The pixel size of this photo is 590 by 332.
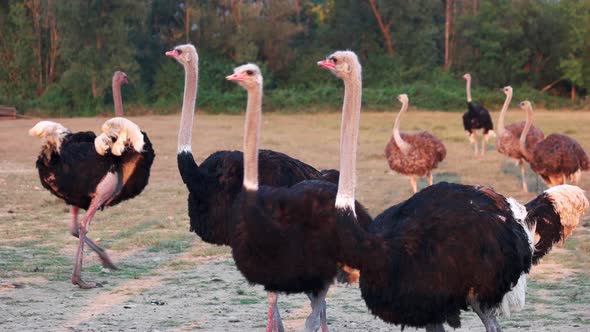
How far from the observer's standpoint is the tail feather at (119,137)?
6.98 m

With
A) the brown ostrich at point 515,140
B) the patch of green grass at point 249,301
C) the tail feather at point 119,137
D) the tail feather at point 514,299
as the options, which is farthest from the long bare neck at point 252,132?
the brown ostrich at point 515,140

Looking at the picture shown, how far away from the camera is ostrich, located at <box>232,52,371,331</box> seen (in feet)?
14.8

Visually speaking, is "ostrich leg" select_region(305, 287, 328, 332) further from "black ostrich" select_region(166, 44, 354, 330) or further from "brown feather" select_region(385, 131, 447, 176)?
"brown feather" select_region(385, 131, 447, 176)

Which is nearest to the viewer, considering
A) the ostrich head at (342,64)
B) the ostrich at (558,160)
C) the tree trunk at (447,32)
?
the ostrich head at (342,64)

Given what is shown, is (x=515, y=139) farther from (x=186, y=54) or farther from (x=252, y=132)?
(x=252, y=132)

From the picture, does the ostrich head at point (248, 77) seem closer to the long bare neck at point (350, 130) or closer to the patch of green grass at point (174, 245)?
the long bare neck at point (350, 130)

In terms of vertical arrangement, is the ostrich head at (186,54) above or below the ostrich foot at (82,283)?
above

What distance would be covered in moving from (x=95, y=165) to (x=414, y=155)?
563 centimetres

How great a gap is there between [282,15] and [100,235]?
24.7 metres

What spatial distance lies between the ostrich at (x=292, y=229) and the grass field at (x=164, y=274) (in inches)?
39.7

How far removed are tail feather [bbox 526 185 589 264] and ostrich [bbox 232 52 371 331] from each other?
1.08 meters

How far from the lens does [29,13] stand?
31.3 metres

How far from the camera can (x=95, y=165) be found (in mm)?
7070

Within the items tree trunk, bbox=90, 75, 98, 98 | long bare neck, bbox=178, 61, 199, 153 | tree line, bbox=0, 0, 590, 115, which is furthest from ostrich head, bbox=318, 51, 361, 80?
tree trunk, bbox=90, 75, 98, 98
